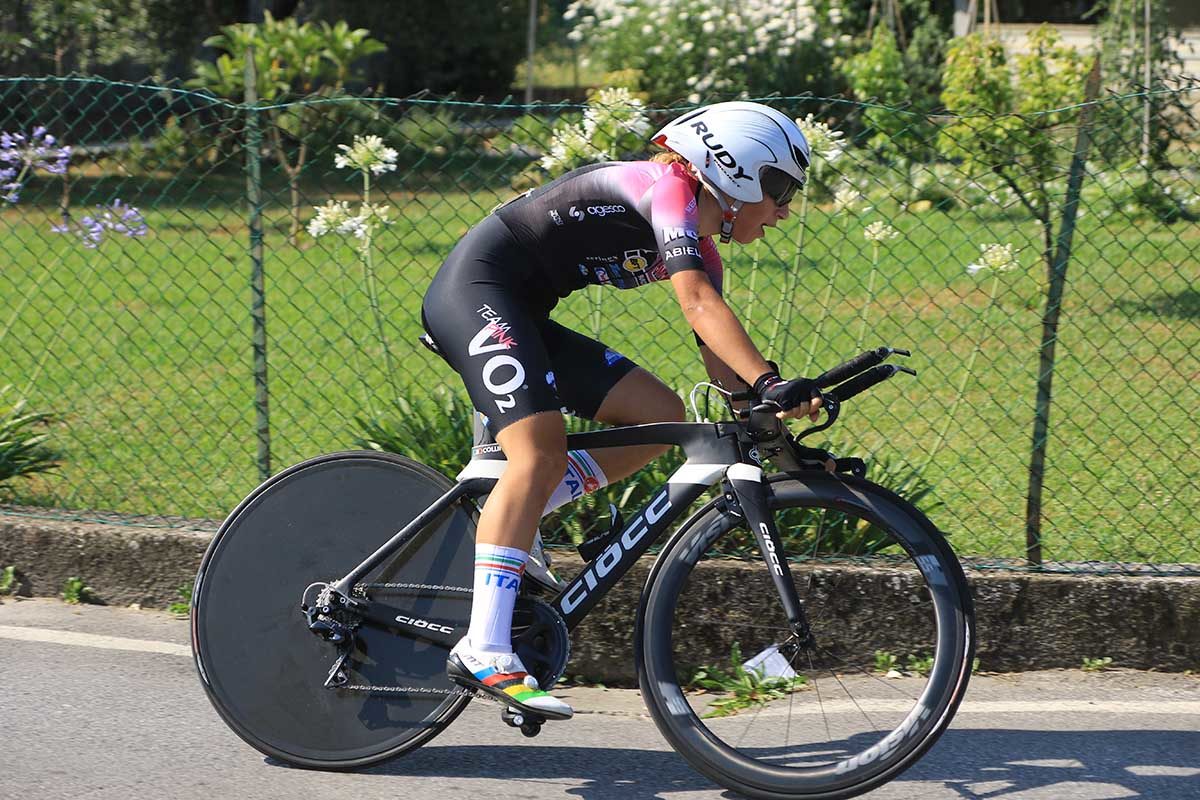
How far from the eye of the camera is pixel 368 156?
5270 mm

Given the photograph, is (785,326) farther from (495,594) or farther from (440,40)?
(440,40)

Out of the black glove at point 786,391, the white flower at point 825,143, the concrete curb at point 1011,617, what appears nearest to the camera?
the black glove at point 786,391

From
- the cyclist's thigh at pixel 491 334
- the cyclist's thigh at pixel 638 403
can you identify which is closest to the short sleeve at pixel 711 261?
the cyclist's thigh at pixel 638 403

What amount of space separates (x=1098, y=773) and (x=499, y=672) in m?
1.73

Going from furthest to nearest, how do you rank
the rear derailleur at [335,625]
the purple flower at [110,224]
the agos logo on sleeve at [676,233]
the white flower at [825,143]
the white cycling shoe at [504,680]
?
1. the purple flower at [110,224]
2. the white flower at [825,143]
3. the rear derailleur at [335,625]
4. the white cycling shoe at [504,680]
5. the agos logo on sleeve at [676,233]

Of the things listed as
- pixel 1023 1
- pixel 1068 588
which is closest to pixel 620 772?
pixel 1068 588

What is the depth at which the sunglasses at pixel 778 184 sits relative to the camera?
3520 millimetres

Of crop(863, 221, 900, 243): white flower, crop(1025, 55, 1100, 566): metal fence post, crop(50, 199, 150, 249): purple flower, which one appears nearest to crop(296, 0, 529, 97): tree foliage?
crop(50, 199, 150, 249): purple flower

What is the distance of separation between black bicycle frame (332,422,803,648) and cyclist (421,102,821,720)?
0.17 m

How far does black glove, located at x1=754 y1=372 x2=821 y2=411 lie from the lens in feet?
10.9

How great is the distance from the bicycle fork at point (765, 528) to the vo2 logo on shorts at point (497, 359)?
626 millimetres

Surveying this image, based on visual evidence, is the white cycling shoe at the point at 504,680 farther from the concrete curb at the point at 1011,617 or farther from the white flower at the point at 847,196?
the white flower at the point at 847,196

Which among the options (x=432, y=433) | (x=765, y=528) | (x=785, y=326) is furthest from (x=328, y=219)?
(x=765, y=528)

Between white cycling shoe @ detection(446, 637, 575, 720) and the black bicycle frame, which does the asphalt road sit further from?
the black bicycle frame
